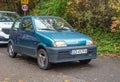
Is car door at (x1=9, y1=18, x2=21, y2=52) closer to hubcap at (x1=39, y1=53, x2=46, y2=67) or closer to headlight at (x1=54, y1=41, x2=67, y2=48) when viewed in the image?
hubcap at (x1=39, y1=53, x2=46, y2=67)

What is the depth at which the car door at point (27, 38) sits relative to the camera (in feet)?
29.3

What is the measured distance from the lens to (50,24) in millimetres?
9305

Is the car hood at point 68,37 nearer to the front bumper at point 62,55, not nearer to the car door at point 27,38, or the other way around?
the front bumper at point 62,55

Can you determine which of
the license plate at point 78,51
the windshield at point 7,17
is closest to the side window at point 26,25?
the license plate at point 78,51

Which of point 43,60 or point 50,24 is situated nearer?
point 43,60

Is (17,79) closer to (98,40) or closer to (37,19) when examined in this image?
(37,19)

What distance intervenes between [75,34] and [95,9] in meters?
5.10

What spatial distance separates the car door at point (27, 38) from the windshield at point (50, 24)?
0.24 metres

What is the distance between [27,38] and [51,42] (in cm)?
150

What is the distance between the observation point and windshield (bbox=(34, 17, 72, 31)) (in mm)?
9062

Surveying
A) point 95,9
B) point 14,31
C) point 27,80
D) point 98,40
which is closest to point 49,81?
point 27,80

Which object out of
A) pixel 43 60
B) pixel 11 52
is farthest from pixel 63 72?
pixel 11 52

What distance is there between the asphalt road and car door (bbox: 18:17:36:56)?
0.50 metres

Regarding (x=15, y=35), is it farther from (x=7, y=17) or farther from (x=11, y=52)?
(x=7, y=17)
